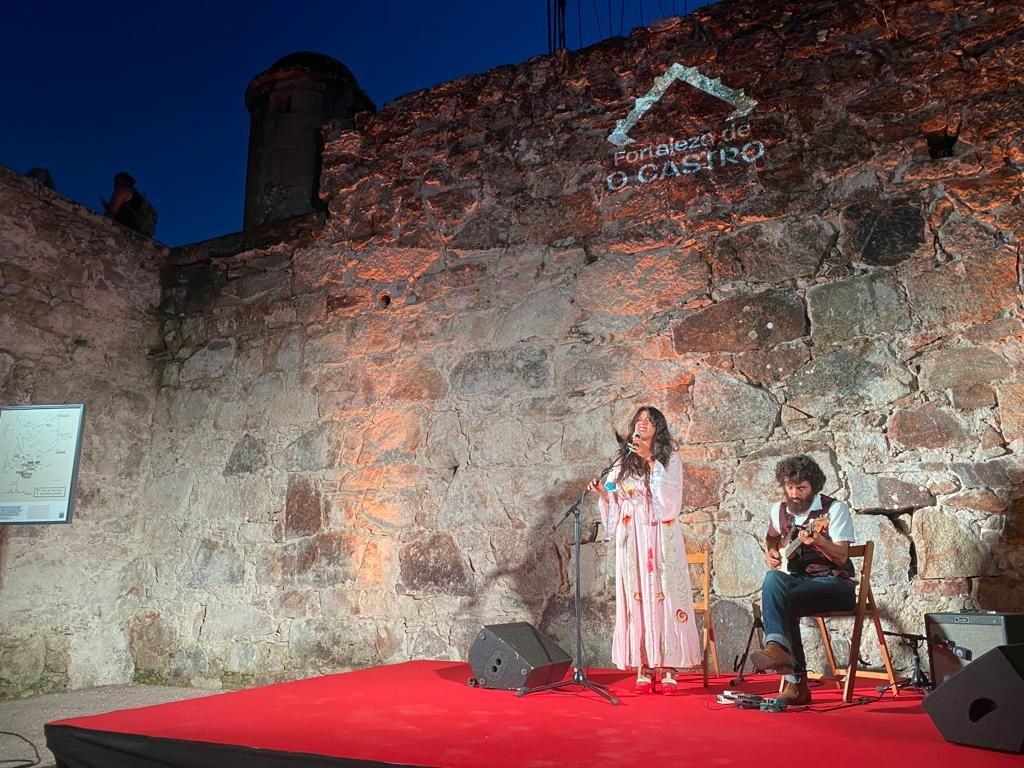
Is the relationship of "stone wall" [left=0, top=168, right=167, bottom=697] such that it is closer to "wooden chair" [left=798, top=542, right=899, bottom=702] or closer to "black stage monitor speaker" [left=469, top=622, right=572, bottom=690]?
"black stage monitor speaker" [left=469, top=622, right=572, bottom=690]

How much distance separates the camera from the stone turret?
6.22 m

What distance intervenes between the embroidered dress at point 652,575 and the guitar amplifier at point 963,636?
0.89 metres

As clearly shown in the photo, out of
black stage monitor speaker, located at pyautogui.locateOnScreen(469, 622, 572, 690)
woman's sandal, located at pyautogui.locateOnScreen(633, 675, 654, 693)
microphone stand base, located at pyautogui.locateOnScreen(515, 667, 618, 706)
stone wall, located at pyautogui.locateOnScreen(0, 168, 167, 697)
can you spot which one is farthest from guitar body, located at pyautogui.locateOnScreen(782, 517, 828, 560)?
stone wall, located at pyautogui.locateOnScreen(0, 168, 167, 697)

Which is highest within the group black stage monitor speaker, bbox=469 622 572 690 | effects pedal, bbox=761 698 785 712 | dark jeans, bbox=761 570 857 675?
dark jeans, bbox=761 570 857 675

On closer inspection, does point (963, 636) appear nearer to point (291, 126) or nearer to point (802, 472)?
point (802, 472)

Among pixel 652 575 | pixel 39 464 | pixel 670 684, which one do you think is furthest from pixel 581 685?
pixel 39 464

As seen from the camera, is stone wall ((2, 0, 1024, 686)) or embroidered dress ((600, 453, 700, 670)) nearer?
embroidered dress ((600, 453, 700, 670))

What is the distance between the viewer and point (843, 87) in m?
4.02

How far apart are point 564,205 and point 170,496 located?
3206mm

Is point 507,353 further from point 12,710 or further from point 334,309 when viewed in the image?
point 12,710

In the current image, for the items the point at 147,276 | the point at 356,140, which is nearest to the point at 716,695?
the point at 356,140

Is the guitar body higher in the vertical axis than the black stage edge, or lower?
higher

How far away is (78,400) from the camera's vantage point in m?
4.86

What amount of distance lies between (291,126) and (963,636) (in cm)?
595
